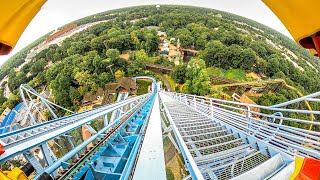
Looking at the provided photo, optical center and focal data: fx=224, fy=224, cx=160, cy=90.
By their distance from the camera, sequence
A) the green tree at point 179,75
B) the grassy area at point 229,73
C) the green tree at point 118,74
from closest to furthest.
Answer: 1. the green tree at point 179,75
2. the green tree at point 118,74
3. the grassy area at point 229,73

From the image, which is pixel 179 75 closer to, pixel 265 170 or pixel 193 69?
pixel 193 69

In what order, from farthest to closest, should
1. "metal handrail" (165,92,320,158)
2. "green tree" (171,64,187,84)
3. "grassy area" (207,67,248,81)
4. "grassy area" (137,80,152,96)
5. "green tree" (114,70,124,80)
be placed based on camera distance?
"grassy area" (207,67,248,81), "green tree" (114,70,124,80), "green tree" (171,64,187,84), "grassy area" (137,80,152,96), "metal handrail" (165,92,320,158)

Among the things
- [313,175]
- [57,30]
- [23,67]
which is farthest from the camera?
[57,30]

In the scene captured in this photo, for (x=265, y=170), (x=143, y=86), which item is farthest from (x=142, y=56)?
(x=265, y=170)

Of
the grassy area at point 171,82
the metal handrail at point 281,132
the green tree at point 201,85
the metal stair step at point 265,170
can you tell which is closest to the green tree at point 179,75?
the grassy area at point 171,82

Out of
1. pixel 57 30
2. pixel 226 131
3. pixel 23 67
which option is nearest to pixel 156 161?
pixel 226 131

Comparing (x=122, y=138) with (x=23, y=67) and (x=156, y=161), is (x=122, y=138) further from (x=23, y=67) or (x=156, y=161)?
(x=23, y=67)

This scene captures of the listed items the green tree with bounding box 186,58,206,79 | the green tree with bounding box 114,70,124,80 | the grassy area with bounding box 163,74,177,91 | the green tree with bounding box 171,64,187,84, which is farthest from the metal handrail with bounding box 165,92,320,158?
the green tree with bounding box 114,70,124,80

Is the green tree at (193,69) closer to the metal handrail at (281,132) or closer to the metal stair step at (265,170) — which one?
the metal handrail at (281,132)

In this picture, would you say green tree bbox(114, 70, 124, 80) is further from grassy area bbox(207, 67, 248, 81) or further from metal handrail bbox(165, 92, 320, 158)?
metal handrail bbox(165, 92, 320, 158)
